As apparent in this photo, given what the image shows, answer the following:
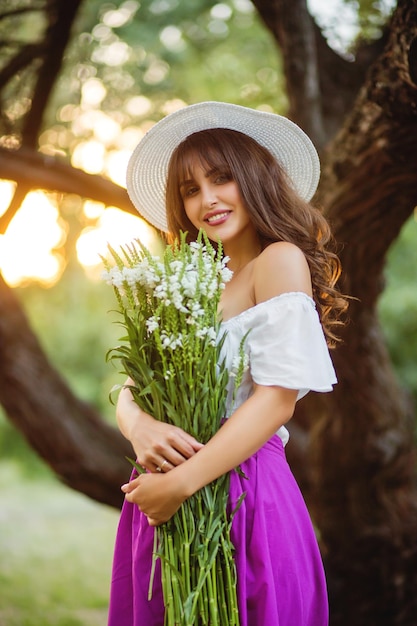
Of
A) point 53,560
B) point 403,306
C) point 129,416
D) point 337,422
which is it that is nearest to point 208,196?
point 129,416

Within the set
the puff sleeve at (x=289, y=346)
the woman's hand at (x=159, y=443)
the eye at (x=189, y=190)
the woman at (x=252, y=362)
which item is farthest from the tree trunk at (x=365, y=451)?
the woman's hand at (x=159, y=443)

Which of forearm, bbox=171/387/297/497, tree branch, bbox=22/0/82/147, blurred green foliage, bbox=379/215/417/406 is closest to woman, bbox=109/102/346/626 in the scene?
forearm, bbox=171/387/297/497

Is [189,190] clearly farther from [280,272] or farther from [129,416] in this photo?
[129,416]

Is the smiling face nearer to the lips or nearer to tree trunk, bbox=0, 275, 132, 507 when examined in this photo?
the lips

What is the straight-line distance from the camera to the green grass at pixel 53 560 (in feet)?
16.7

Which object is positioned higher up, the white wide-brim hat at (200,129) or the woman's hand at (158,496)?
the white wide-brim hat at (200,129)

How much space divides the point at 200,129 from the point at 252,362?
88 cm

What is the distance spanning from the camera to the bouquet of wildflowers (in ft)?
5.34

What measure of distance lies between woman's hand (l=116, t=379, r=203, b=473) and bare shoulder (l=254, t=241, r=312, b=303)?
0.43 meters

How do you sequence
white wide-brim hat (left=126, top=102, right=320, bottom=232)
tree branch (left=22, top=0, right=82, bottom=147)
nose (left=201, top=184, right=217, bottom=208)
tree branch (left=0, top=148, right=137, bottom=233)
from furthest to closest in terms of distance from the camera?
tree branch (left=22, top=0, right=82, bottom=147) → tree branch (left=0, top=148, right=137, bottom=233) → white wide-brim hat (left=126, top=102, right=320, bottom=232) → nose (left=201, top=184, right=217, bottom=208)

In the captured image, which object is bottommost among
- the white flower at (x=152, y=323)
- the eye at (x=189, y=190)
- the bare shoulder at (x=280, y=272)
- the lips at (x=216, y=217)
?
the white flower at (x=152, y=323)

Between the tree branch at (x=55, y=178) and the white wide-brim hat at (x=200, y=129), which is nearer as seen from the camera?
the white wide-brim hat at (x=200, y=129)

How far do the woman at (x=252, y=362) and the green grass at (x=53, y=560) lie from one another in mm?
3289

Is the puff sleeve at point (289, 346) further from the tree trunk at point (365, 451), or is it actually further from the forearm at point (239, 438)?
the tree trunk at point (365, 451)
